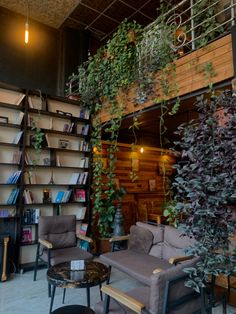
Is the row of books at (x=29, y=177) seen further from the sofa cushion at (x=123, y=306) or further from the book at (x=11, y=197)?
the sofa cushion at (x=123, y=306)

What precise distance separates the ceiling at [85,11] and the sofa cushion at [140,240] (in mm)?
4556

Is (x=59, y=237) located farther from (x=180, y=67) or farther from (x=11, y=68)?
(x=11, y=68)

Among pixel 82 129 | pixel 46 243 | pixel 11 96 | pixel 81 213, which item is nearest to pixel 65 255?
pixel 46 243

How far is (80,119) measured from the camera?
5.19m

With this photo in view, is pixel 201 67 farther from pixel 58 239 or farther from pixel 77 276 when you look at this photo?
pixel 58 239

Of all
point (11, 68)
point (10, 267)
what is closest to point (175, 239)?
point (10, 267)

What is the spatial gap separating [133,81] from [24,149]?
2196 mm

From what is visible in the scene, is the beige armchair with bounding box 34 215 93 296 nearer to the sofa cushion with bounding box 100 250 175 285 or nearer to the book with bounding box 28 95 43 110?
the sofa cushion with bounding box 100 250 175 285

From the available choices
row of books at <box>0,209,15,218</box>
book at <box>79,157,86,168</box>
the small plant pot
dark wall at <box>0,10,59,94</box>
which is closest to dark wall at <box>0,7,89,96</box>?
dark wall at <box>0,10,59,94</box>

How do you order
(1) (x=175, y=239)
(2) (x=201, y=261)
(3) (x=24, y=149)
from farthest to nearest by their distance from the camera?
(3) (x=24, y=149), (1) (x=175, y=239), (2) (x=201, y=261)

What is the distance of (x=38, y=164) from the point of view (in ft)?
15.0

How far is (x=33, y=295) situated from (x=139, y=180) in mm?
4329

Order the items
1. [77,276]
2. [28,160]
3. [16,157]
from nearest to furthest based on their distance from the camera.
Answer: [77,276]
[16,157]
[28,160]

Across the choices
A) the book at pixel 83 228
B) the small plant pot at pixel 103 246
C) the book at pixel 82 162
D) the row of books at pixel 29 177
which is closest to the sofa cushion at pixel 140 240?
the small plant pot at pixel 103 246
